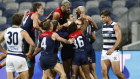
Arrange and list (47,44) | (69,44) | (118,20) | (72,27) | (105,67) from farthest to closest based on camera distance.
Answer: (118,20) → (69,44) → (105,67) → (72,27) → (47,44)

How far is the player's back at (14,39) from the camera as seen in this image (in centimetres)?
609

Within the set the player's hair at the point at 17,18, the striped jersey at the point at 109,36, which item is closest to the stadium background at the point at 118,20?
the striped jersey at the point at 109,36

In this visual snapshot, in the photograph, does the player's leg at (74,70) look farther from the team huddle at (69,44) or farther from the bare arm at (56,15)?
the bare arm at (56,15)

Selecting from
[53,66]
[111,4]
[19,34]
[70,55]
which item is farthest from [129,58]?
[111,4]

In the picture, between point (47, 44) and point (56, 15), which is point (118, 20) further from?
point (47, 44)

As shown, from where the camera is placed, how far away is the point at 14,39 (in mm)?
6098

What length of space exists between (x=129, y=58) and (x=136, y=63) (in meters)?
0.21

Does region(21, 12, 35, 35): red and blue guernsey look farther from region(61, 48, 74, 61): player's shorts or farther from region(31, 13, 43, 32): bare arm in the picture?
region(61, 48, 74, 61): player's shorts

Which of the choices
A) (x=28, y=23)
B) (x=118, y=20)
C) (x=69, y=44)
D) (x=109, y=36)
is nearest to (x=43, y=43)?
(x=69, y=44)

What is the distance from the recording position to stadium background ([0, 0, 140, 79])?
8.76 metres

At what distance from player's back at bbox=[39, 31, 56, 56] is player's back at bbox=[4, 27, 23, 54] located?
31.1 inches

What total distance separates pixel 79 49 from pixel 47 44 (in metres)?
0.83

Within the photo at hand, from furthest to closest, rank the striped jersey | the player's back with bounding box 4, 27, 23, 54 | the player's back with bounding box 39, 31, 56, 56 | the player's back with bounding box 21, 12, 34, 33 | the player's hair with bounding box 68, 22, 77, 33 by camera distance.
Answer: the player's back with bounding box 21, 12, 34, 33 < the striped jersey < the player's hair with bounding box 68, 22, 77, 33 < the player's back with bounding box 39, 31, 56, 56 < the player's back with bounding box 4, 27, 23, 54

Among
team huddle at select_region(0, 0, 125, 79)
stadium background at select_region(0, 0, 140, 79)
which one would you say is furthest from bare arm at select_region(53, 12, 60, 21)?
stadium background at select_region(0, 0, 140, 79)
